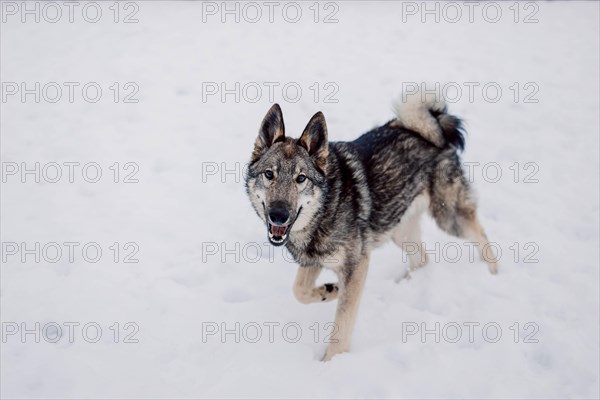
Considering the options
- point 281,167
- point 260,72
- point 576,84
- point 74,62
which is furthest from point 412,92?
point 74,62

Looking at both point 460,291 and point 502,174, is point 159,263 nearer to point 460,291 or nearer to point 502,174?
point 460,291

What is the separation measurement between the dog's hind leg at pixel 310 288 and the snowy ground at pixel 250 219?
0.26m

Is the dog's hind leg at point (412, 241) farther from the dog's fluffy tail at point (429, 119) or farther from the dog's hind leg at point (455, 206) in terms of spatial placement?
the dog's fluffy tail at point (429, 119)

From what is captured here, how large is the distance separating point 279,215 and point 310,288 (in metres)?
0.98

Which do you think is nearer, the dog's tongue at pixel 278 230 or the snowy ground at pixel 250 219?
the dog's tongue at pixel 278 230

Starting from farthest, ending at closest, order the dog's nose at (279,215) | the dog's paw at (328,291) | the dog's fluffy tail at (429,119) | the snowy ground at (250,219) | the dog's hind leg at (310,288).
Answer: the dog's fluffy tail at (429,119), the dog's paw at (328,291), the dog's hind leg at (310,288), the snowy ground at (250,219), the dog's nose at (279,215)

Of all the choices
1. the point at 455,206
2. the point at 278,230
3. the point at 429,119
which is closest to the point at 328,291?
the point at 278,230

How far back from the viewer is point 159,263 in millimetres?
4699

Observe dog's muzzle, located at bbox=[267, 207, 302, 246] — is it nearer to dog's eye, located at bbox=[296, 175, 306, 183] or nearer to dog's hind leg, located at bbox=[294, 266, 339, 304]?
dog's eye, located at bbox=[296, 175, 306, 183]

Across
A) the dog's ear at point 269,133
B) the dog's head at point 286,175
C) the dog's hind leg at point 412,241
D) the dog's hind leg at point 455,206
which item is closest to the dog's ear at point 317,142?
the dog's head at point 286,175

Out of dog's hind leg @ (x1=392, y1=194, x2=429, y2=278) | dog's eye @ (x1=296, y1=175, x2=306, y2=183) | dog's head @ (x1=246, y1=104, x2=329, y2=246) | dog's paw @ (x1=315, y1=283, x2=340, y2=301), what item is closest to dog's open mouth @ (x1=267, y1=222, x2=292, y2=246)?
dog's head @ (x1=246, y1=104, x2=329, y2=246)

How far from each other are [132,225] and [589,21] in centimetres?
938

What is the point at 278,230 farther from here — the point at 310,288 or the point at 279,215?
the point at 310,288

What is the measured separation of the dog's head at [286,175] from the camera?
3.43m
